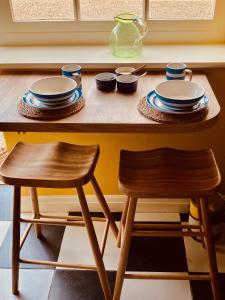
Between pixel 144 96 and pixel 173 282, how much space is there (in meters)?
0.87

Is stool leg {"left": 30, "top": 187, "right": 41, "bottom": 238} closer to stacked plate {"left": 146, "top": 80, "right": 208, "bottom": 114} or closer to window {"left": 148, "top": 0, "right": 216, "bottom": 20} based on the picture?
stacked plate {"left": 146, "top": 80, "right": 208, "bottom": 114}

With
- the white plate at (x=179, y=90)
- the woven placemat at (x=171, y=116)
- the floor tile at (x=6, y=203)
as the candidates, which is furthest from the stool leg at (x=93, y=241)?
the floor tile at (x=6, y=203)

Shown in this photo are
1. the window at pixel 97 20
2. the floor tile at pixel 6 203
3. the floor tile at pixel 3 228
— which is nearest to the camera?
the window at pixel 97 20

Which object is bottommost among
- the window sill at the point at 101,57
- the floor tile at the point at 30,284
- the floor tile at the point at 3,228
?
the floor tile at the point at 30,284

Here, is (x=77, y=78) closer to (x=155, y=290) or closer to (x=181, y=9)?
(x=181, y=9)

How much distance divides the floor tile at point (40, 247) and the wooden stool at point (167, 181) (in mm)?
484

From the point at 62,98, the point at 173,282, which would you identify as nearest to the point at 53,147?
the point at 62,98

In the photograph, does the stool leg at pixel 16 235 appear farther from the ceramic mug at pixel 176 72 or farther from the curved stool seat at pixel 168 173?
the ceramic mug at pixel 176 72

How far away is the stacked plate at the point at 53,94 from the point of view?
4.42ft

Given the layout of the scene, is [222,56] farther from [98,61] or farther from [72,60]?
[72,60]

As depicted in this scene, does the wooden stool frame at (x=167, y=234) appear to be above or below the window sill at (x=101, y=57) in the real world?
below

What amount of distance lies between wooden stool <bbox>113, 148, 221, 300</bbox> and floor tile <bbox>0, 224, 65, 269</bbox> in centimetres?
48

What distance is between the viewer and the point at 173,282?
1.68m

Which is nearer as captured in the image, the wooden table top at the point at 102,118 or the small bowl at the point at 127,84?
the wooden table top at the point at 102,118
